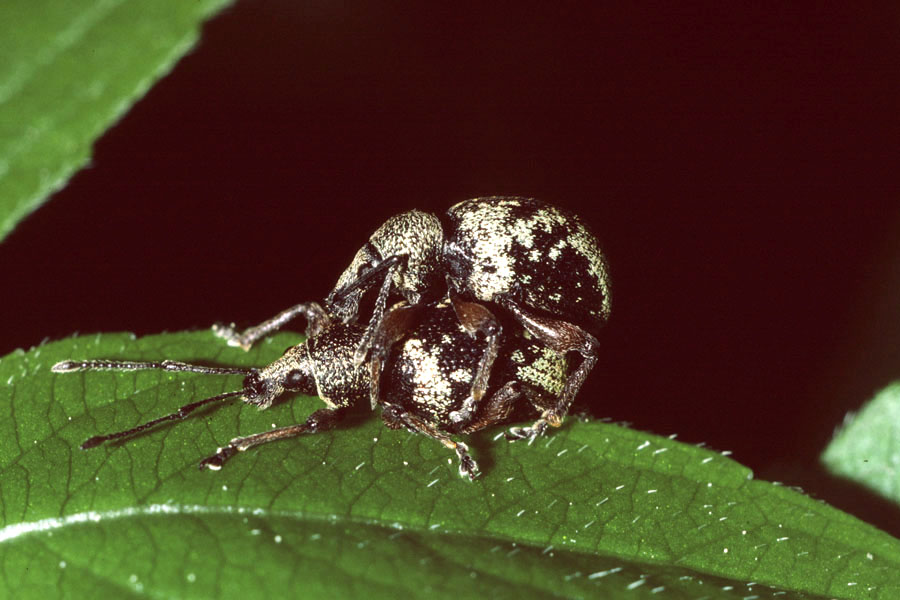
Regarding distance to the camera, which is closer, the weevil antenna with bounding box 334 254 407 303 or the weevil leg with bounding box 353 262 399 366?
the weevil leg with bounding box 353 262 399 366

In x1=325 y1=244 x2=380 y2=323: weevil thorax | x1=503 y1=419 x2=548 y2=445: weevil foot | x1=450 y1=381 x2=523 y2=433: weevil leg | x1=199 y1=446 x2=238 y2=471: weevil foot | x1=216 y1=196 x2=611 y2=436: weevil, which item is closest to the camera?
x1=199 y1=446 x2=238 y2=471: weevil foot

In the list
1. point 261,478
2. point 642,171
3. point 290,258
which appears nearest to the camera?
point 261,478

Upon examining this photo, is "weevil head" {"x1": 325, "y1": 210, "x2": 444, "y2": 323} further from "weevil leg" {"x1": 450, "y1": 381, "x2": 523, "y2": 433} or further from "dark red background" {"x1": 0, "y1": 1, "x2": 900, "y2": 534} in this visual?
"dark red background" {"x1": 0, "y1": 1, "x2": 900, "y2": 534}

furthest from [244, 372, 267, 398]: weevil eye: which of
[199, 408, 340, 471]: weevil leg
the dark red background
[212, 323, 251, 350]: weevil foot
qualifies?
the dark red background

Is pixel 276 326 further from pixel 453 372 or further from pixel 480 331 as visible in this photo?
pixel 480 331

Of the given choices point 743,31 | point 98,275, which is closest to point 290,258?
point 98,275

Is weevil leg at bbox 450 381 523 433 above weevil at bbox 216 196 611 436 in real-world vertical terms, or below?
below

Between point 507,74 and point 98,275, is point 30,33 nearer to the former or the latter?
point 98,275

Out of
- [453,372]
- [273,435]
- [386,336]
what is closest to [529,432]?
[453,372]
